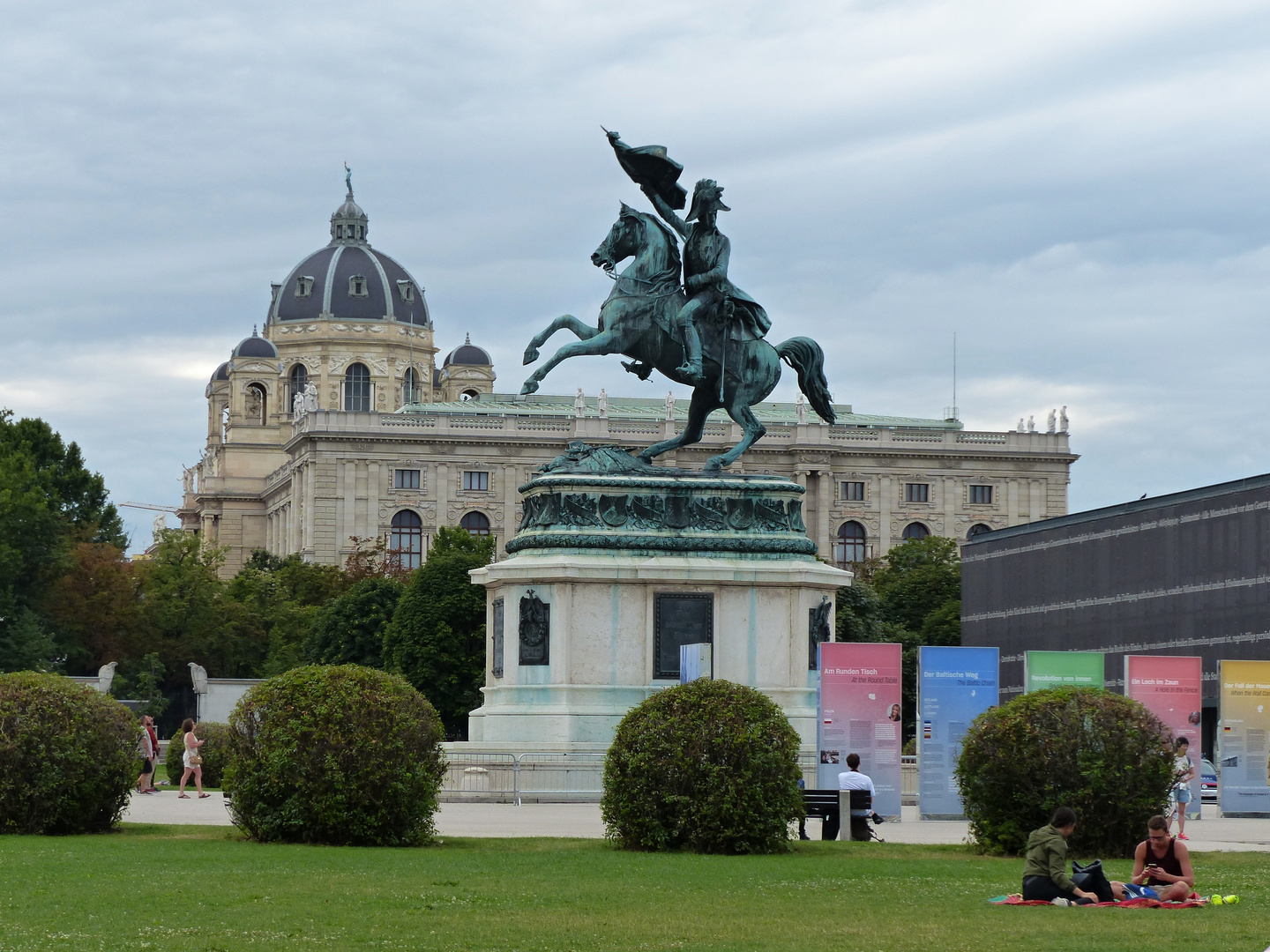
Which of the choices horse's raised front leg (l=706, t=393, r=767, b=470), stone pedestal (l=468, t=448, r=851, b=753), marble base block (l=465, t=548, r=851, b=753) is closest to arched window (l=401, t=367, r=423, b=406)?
horse's raised front leg (l=706, t=393, r=767, b=470)

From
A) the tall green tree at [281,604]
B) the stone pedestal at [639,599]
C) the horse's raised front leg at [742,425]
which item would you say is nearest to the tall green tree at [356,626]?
the tall green tree at [281,604]

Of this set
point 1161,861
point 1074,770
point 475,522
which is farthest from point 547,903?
point 475,522

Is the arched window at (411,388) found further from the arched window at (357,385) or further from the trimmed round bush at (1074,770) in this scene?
the trimmed round bush at (1074,770)

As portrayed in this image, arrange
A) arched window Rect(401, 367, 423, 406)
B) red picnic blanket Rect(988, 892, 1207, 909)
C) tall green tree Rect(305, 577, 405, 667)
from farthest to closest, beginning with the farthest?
arched window Rect(401, 367, 423, 406)
tall green tree Rect(305, 577, 405, 667)
red picnic blanket Rect(988, 892, 1207, 909)

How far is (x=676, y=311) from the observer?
3262cm

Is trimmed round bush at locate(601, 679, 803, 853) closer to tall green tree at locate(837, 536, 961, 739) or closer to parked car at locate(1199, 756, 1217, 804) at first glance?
parked car at locate(1199, 756, 1217, 804)

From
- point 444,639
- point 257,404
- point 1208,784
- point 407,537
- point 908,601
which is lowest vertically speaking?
point 1208,784

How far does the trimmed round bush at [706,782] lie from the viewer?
859 inches

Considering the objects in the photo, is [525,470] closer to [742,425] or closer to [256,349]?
[256,349]

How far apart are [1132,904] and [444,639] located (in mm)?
54729

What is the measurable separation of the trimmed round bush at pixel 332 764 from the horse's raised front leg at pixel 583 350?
1007cm

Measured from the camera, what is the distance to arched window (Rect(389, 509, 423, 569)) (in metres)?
128

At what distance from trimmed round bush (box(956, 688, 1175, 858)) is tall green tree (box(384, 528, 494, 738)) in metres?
46.9

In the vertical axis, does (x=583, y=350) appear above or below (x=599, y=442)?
below
